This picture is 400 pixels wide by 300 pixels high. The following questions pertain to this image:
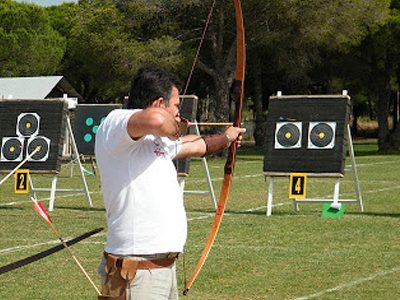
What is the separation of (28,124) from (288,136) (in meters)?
4.19

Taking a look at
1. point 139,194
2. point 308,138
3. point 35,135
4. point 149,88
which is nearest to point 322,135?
point 308,138

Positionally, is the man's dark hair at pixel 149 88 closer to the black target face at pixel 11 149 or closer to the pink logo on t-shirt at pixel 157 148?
the pink logo on t-shirt at pixel 157 148

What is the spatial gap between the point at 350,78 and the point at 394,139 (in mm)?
3903

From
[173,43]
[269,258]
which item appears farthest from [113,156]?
[173,43]

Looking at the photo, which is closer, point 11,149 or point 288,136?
point 288,136

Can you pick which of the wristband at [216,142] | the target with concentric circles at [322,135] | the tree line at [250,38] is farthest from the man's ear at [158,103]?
the tree line at [250,38]

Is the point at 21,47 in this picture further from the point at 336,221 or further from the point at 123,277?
the point at 123,277

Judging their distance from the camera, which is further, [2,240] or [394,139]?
[394,139]

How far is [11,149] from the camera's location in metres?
13.0

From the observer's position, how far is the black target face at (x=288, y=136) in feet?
38.9

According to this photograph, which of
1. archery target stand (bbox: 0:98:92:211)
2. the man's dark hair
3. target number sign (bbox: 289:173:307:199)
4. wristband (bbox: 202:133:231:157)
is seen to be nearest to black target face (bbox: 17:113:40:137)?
archery target stand (bbox: 0:98:92:211)

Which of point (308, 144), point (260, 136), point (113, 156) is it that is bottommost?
point (260, 136)

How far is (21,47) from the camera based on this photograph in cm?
4566

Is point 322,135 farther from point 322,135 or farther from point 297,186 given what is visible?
point 297,186
